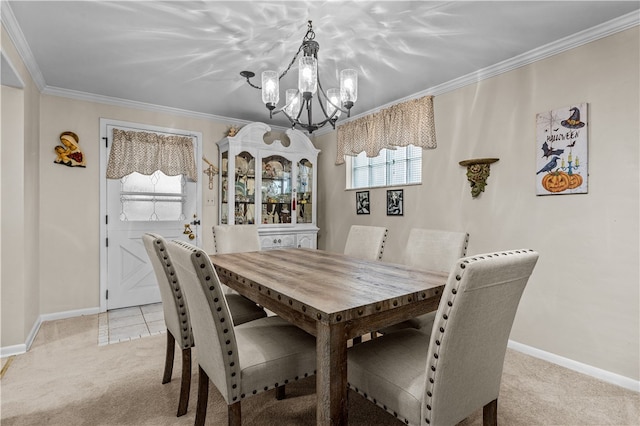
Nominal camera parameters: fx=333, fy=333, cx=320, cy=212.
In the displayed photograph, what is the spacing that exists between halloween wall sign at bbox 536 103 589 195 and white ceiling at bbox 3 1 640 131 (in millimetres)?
313

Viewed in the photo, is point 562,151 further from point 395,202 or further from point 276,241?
point 276,241

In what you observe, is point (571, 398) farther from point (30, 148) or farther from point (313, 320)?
point (30, 148)

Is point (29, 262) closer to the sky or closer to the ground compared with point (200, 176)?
closer to the ground

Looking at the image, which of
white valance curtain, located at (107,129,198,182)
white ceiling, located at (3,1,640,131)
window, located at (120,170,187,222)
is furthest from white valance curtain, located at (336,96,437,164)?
window, located at (120,170,187,222)

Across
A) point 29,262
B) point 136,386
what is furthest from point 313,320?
point 29,262

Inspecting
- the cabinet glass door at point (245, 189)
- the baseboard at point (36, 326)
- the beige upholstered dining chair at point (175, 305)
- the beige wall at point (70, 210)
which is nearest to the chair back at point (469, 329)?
the beige upholstered dining chair at point (175, 305)

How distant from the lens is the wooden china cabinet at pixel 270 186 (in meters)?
4.12

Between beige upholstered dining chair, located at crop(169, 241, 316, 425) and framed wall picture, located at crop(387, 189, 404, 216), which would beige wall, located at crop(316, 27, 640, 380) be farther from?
beige upholstered dining chair, located at crop(169, 241, 316, 425)

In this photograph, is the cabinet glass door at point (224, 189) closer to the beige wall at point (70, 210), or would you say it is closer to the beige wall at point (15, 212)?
the beige wall at point (70, 210)

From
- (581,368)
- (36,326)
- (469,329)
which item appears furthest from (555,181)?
(36,326)

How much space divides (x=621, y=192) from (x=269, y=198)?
3.43 meters

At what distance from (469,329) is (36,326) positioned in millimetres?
3769

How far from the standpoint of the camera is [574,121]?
2.36 meters

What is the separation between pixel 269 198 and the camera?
4379 millimetres
